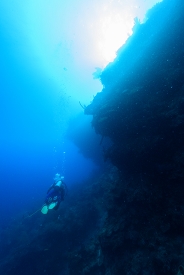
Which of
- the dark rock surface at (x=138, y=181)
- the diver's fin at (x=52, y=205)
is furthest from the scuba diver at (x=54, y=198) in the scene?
the dark rock surface at (x=138, y=181)

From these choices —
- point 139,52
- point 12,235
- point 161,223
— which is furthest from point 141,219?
point 12,235

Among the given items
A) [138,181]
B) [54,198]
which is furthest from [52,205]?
[138,181]

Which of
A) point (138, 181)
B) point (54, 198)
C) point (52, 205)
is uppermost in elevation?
point (54, 198)

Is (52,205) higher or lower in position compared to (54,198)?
lower

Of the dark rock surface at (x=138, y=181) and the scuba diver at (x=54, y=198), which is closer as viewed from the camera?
the dark rock surface at (x=138, y=181)

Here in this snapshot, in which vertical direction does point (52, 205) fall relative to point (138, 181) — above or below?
above

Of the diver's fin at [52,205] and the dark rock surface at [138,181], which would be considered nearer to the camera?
the dark rock surface at [138,181]

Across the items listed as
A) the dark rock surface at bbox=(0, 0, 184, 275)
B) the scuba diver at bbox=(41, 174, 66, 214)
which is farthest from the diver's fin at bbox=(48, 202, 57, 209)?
the dark rock surface at bbox=(0, 0, 184, 275)

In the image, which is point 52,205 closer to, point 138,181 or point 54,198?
point 54,198

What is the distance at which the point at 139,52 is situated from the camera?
1210 cm

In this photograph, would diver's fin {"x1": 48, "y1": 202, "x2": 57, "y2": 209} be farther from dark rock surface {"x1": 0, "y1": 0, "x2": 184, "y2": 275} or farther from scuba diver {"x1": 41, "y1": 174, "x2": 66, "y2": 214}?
dark rock surface {"x1": 0, "y1": 0, "x2": 184, "y2": 275}

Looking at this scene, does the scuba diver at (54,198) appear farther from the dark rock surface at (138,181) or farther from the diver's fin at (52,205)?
the dark rock surface at (138,181)

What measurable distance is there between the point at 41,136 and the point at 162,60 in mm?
70131

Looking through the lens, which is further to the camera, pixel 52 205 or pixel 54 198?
pixel 54 198
